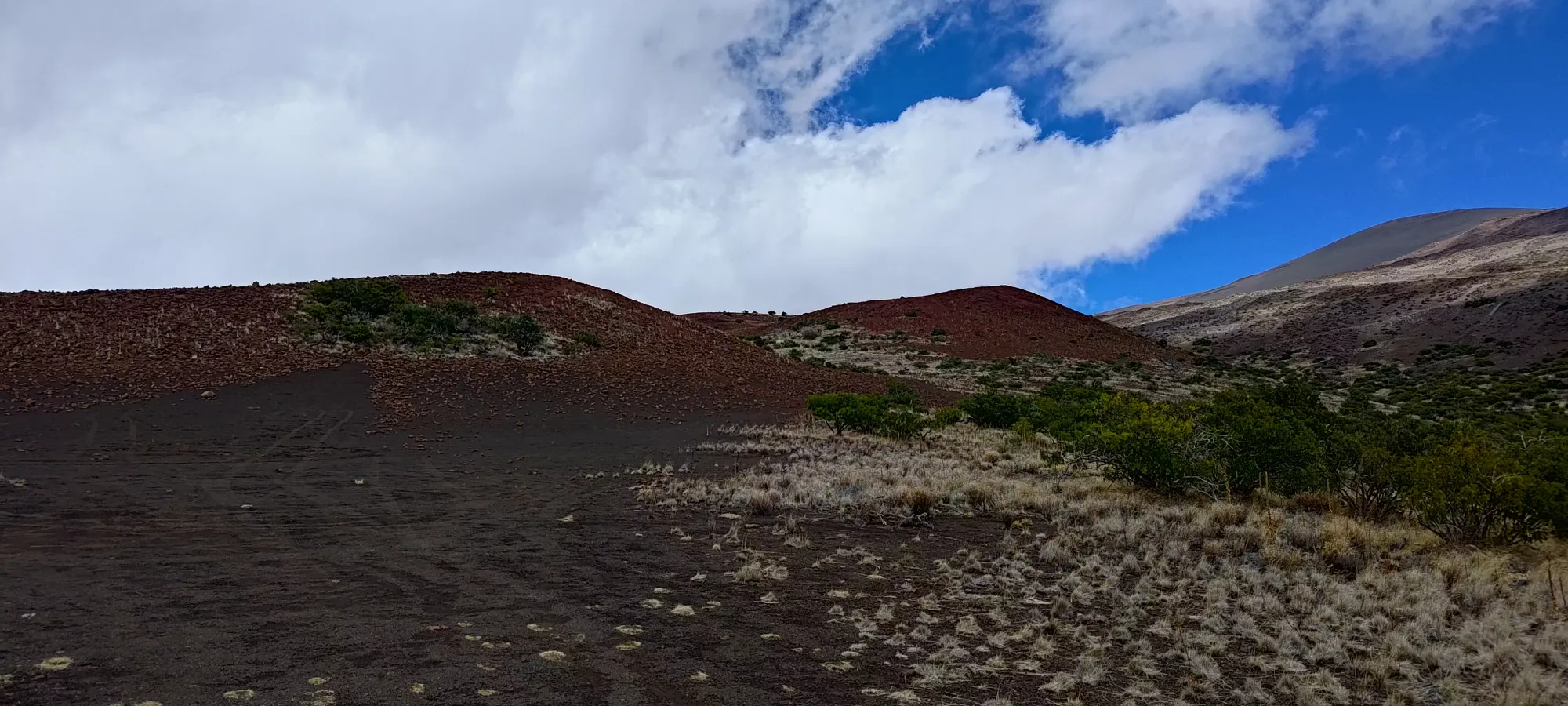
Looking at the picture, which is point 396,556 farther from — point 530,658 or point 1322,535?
point 1322,535

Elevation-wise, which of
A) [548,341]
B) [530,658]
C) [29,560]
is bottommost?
[530,658]

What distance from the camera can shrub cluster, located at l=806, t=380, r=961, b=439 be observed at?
2166cm

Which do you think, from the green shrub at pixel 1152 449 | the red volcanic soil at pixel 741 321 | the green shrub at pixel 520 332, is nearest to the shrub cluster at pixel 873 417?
the green shrub at pixel 1152 449

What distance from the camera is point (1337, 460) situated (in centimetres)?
1403

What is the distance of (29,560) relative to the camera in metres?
8.09

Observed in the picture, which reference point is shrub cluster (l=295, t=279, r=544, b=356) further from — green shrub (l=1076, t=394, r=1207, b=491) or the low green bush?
green shrub (l=1076, t=394, r=1207, b=491)

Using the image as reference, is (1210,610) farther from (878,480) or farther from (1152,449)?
(878,480)

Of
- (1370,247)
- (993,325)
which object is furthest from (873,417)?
(1370,247)

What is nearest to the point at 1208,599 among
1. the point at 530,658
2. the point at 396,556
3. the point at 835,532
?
the point at 835,532

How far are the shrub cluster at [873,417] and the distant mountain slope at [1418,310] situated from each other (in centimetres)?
4678

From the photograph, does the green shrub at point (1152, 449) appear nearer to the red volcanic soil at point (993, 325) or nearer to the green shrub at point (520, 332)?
→ the green shrub at point (520, 332)

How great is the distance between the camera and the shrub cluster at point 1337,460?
9.76 meters

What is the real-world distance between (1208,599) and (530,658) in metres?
6.47

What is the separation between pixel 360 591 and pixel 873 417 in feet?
52.1
